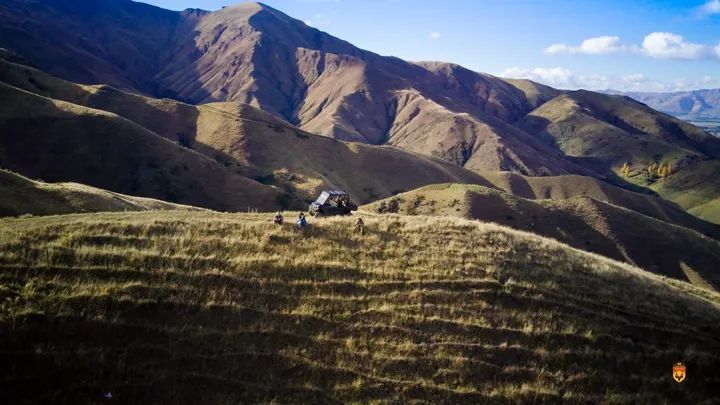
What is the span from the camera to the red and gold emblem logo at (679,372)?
21.2 metres

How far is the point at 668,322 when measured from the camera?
998 inches

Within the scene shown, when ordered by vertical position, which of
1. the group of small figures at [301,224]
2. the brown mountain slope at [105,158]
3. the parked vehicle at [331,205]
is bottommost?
the brown mountain slope at [105,158]

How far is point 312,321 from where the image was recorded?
2047 cm

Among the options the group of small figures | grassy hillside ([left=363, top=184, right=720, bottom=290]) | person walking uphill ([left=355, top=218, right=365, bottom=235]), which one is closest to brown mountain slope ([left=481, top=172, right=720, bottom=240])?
grassy hillside ([left=363, top=184, right=720, bottom=290])

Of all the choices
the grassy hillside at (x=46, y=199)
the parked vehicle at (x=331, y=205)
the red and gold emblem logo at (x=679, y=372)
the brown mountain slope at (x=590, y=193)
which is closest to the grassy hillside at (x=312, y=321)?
the red and gold emblem logo at (x=679, y=372)

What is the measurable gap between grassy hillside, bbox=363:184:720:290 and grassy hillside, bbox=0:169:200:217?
5962cm

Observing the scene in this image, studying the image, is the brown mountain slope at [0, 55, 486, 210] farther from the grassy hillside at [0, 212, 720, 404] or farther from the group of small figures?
the grassy hillside at [0, 212, 720, 404]

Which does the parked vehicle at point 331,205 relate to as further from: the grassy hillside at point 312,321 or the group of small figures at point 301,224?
the grassy hillside at point 312,321

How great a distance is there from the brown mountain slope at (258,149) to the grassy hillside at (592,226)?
98.2 feet

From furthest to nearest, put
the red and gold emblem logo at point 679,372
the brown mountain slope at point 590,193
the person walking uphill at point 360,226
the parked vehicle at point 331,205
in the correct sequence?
the brown mountain slope at point 590,193 < the parked vehicle at point 331,205 < the person walking uphill at point 360,226 < the red and gold emblem logo at point 679,372

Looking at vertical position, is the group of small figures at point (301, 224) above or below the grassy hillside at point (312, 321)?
above

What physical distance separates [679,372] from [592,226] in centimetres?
8572

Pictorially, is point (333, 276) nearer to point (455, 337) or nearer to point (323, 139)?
point (455, 337)

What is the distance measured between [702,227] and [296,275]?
183283 mm
